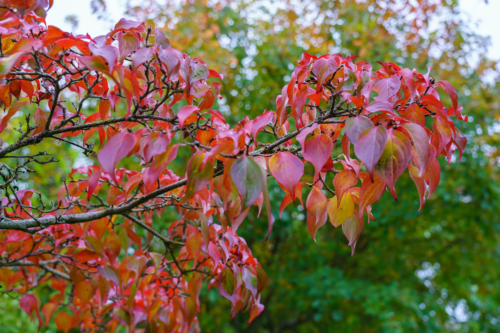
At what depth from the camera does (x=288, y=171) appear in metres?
0.75

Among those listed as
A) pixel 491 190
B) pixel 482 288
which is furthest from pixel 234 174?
pixel 482 288

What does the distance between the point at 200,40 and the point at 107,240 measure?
11.9 feet

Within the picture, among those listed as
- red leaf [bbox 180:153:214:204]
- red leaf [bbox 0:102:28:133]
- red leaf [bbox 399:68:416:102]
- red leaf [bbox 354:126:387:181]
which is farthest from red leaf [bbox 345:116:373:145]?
red leaf [bbox 0:102:28:133]

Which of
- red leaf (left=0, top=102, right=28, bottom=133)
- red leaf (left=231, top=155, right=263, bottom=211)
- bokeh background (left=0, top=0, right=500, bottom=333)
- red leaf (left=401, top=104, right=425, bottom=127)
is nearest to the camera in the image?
red leaf (left=231, top=155, right=263, bottom=211)

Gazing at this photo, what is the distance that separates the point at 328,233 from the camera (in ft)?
14.6

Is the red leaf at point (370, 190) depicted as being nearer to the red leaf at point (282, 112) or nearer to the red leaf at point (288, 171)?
the red leaf at point (288, 171)

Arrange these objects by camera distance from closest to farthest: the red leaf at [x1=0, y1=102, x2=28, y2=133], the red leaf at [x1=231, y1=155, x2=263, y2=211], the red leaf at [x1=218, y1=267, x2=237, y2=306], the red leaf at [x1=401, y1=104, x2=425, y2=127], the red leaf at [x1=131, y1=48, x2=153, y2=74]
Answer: the red leaf at [x1=231, y1=155, x2=263, y2=211], the red leaf at [x1=131, y1=48, x2=153, y2=74], the red leaf at [x1=401, y1=104, x2=425, y2=127], the red leaf at [x1=0, y1=102, x2=28, y2=133], the red leaf at [x1=218, y1=267, x2=237, y2=306]

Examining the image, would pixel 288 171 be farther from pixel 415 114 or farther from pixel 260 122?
pixel 415 114

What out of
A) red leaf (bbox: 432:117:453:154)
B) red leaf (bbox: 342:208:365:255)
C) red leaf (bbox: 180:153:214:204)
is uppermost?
red leaf (bbox: 180:153:214:204)

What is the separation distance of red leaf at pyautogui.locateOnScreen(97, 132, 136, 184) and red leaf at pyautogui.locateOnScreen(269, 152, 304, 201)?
0.93ft

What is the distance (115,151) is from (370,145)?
0.47 metres

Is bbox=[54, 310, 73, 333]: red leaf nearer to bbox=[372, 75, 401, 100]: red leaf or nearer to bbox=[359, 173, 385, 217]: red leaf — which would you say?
bbox=[359, 173, 385, 217]: red leaf

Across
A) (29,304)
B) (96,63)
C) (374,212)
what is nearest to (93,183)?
(96,63)

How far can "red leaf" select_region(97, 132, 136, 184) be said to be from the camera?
26.9 inches
